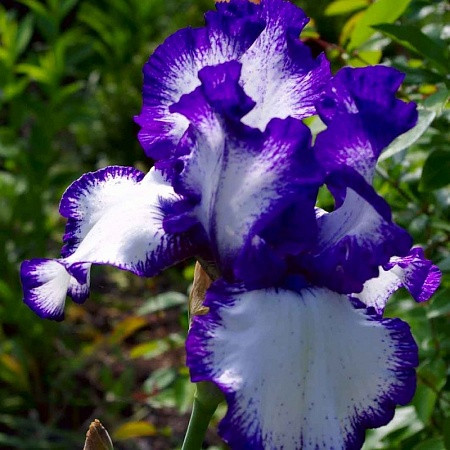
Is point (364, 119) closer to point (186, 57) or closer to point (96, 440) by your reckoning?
point (186, 57)

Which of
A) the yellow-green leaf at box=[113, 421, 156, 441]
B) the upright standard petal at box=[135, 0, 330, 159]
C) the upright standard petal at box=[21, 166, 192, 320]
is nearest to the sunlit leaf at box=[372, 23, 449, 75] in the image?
the upright standard petal at box=[135, 0, 330, 159]

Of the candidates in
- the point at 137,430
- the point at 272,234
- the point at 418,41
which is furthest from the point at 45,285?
the point at 137,430

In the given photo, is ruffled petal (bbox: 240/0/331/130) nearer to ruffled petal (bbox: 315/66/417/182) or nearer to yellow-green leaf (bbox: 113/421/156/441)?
ruffled petal (bbox: 315/66/417/182)

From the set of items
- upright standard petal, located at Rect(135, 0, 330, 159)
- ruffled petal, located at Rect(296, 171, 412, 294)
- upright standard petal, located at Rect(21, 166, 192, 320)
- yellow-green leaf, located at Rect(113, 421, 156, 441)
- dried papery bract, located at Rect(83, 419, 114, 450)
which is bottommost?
yellow-green leaf, located at Rect(113, 421, 156, 441)

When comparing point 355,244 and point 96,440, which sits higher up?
point 355,244

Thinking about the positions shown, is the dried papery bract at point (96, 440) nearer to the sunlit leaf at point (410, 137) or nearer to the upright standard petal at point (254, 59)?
the upright standard petal at point (254, 59)

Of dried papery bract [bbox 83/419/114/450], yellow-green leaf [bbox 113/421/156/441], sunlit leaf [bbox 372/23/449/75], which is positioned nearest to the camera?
dried papery bract [bbox 83/419/114/450]

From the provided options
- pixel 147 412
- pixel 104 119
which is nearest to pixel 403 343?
pixel 147 412

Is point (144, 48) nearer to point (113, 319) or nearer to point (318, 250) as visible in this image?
point (113, 319)
